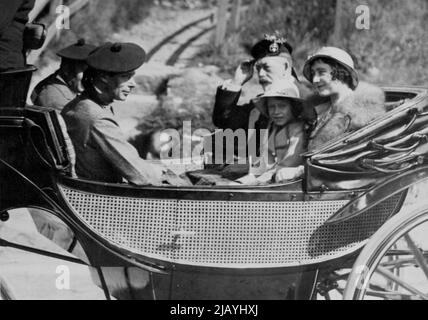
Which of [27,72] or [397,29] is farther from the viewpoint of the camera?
[397,29]

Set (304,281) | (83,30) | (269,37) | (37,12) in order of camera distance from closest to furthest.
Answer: (304,281) → (269,37) → (37,12) → (83,30)

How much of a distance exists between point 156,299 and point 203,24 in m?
4.41

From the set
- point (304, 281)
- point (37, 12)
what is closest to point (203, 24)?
point (37, 12)

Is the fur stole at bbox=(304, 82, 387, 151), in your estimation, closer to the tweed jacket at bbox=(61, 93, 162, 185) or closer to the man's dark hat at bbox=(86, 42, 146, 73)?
the tweed jacket at bbox=(61, 93, 162, 185)

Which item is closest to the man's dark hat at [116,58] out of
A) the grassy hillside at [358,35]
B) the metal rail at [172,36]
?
the grassy hillside at [358,35]

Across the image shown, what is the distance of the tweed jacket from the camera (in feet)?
10.9

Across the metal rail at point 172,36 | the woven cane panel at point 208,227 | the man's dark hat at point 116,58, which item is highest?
the man's dark hat at point 116,58

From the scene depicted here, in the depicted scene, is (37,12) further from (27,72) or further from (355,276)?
(355,276)

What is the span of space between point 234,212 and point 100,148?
24.3 inches

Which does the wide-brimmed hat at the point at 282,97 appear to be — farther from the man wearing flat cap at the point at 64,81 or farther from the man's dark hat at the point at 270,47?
the man wearing flat cap at the point at 64,81

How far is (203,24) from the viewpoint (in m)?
7.37

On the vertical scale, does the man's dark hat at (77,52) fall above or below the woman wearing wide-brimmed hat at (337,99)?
above

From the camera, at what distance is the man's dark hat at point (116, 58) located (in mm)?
3330

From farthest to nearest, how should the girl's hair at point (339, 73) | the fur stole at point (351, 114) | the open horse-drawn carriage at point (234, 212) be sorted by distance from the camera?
1. the girl's hair at point (339, 73)
2. the fur stole at point (351, 114)
3. the open horse-drawn carriage at point (234, 212)
